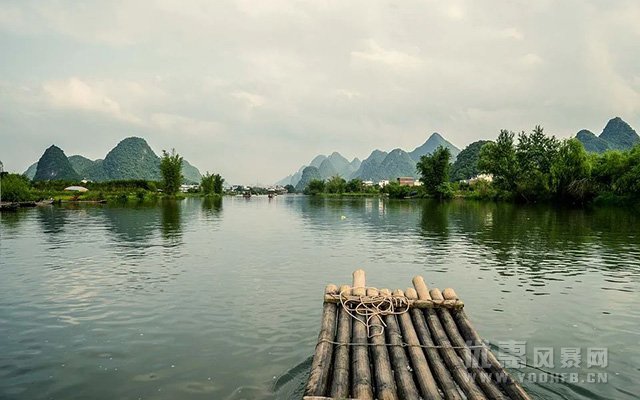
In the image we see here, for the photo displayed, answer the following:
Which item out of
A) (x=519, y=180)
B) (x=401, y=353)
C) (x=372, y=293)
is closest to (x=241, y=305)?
(x=372, y=293)

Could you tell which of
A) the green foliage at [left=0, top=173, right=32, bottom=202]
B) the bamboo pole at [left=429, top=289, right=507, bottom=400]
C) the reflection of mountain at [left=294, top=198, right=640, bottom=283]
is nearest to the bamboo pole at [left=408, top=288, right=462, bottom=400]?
the bamboo pole at [left=429, top=289, right=507, bottom=400]

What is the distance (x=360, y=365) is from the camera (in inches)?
275

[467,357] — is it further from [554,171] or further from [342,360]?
[554,171]

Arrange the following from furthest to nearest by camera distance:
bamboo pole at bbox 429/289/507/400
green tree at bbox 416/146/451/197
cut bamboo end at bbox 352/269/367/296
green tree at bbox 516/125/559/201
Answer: green tree at bbox 416/146/451/197, green tree at bbox 516/125/559/201, cut bamboo end at bbox 352/269/367/296, bamboo pole at bbox 429/289/507/400

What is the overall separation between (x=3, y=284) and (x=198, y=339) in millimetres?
12192

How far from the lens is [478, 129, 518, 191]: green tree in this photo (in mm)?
103562

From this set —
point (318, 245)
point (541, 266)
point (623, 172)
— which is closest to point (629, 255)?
point (541, 266)

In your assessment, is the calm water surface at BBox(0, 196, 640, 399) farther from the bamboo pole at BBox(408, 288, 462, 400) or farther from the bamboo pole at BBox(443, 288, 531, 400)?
the bamboo pole at BBox(408, 288, 462, 400)

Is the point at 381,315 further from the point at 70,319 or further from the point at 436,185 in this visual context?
the point at 436,185

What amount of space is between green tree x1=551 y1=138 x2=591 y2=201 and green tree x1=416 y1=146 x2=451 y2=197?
48103mm

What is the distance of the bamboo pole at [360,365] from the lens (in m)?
6.07

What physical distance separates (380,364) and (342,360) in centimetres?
65

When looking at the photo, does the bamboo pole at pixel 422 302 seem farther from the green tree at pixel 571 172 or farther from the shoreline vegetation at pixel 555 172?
the green tree at pixel 571 172

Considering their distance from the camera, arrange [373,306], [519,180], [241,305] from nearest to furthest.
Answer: [373,306]
[241,305]
[519,180]
